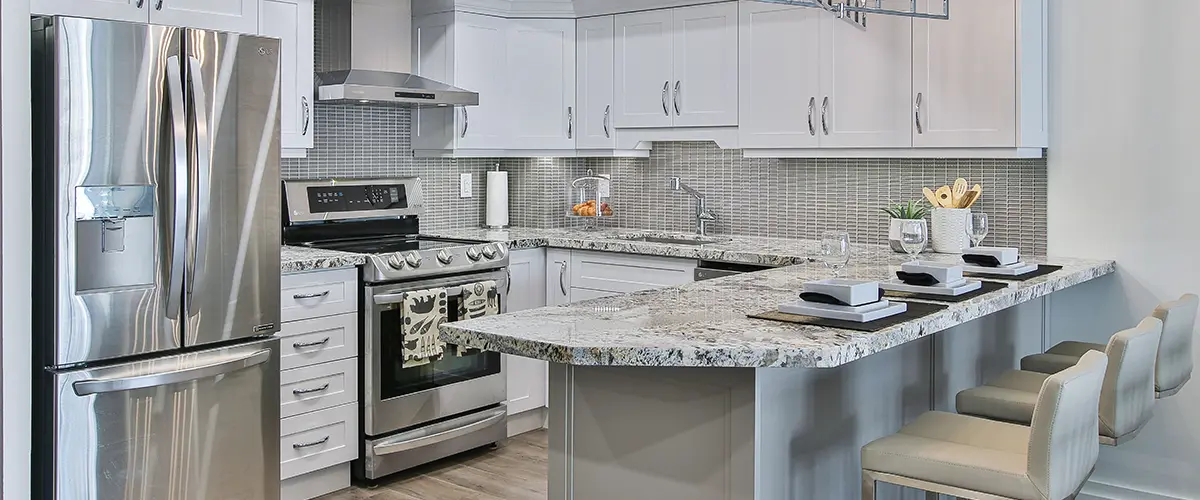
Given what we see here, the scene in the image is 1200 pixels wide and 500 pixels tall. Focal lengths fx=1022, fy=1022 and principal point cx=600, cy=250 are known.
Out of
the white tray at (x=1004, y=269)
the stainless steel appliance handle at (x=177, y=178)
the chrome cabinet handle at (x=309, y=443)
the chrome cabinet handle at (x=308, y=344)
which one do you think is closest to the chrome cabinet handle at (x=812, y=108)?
the white tray at (x=1004, y=269)

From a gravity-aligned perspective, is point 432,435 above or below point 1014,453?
below

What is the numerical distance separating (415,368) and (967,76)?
2412 mm

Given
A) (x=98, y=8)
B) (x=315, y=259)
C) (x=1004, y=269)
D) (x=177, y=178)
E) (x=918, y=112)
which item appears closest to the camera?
(x=177, y=178)

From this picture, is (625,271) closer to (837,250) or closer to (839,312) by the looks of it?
(837,250)

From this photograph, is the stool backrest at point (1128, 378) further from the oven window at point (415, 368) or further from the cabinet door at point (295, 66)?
the cabinet door at point (295, 66)

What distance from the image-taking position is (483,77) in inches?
190

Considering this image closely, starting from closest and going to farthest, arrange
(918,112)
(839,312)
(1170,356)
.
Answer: (839,312), (1170,356), (918,112)

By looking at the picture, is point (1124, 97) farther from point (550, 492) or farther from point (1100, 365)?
point (550, 492)

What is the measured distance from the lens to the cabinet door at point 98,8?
10.4ft

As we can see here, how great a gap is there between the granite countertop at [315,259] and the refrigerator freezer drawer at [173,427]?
318mm

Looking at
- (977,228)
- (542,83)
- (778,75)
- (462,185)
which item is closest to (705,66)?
(778,75)

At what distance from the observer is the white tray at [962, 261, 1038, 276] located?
318 centimetres

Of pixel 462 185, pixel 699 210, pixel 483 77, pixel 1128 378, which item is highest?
pixel 483 77

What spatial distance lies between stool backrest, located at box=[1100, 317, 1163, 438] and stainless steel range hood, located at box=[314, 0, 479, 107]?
2918 millimetres
